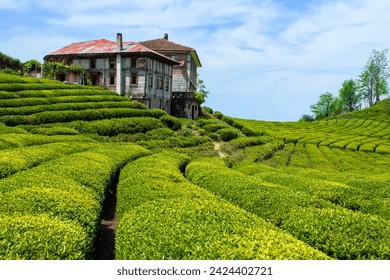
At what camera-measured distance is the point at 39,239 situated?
25.0 feet

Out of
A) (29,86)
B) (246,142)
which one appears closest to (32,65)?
(29,86)

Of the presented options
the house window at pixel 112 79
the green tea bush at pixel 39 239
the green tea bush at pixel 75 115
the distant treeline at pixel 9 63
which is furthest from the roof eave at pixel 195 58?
the green tea bush at pixel 39 239

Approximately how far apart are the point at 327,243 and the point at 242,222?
7.08 ft

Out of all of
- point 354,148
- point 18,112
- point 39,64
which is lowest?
point 354,148

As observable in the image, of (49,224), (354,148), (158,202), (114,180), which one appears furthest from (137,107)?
(49,224)

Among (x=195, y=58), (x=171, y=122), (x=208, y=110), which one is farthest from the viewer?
(x=208, y=110)

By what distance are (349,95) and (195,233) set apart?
420 ft

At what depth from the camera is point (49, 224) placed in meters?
8.48

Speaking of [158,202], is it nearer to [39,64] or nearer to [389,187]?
[389,187]

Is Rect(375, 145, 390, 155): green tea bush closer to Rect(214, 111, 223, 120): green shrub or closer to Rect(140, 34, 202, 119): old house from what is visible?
Rect(214, 111, 223, 120): green shrub

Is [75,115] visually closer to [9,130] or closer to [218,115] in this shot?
[9,130]

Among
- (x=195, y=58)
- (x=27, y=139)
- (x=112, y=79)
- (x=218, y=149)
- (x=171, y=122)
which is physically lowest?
(x=218, y=149)

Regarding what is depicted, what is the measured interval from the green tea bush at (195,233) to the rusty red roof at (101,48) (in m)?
43.1

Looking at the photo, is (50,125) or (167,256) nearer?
(167,256)
